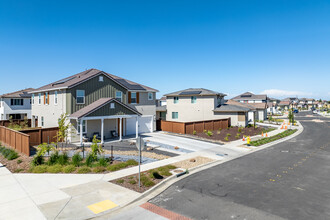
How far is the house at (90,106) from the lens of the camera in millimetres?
22281

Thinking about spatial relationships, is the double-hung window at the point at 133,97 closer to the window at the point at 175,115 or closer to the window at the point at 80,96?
the window at the point at 80,96

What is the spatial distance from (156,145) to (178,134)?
7788mm

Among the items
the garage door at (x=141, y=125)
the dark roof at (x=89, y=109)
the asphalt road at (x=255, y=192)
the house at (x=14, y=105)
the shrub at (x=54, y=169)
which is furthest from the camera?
the house at (x=14, y=105)

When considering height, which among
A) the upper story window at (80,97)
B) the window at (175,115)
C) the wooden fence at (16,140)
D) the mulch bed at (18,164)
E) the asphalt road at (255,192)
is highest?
the upper story window at (80,97)

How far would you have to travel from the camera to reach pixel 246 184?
453 inches

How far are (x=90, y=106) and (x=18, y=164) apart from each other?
30.7ft

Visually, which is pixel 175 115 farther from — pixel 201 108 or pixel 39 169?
pixel 39 169

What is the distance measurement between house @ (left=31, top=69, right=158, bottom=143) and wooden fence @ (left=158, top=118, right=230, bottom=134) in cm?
317

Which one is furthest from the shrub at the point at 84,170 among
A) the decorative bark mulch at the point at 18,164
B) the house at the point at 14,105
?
the house at the point at 14,105

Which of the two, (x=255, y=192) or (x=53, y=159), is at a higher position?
(x=53, y=159)

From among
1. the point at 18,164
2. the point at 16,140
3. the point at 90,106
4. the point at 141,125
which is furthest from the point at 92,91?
the point at 18,164

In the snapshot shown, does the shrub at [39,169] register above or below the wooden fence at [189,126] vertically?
below

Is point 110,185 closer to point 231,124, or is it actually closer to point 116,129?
point 116,129

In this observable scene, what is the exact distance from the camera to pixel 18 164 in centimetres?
1475
